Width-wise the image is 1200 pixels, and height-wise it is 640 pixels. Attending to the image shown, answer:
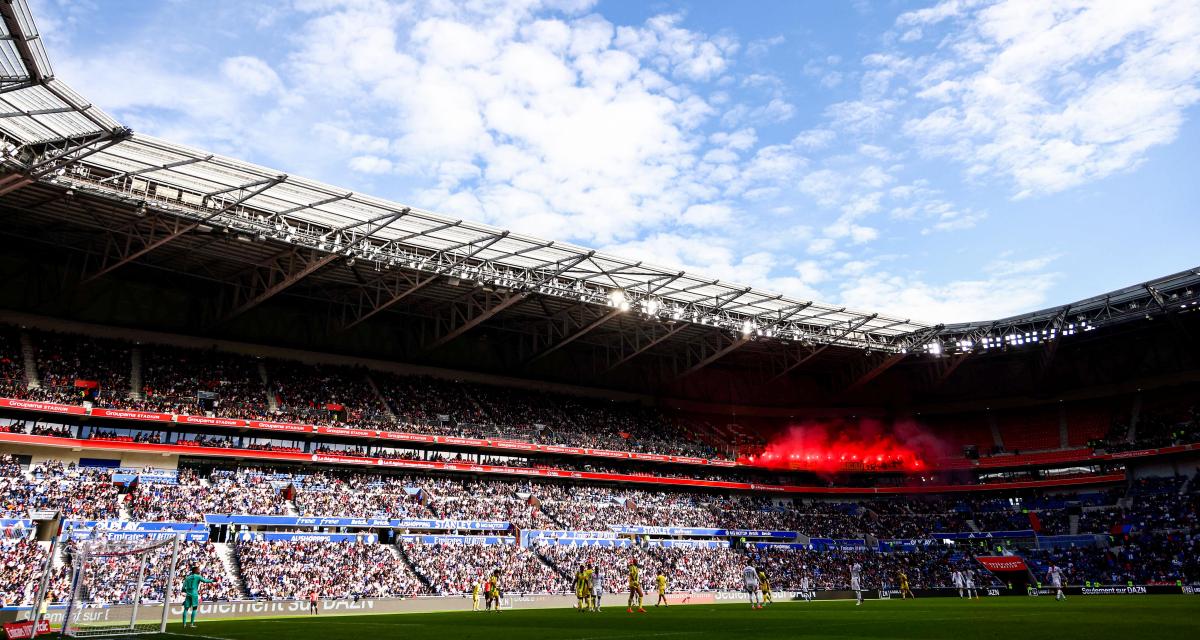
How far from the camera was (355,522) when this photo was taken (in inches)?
1556

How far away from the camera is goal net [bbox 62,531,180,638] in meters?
18.8

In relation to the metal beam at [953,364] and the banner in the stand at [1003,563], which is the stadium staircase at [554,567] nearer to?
the banner in the stand at [1003,563]

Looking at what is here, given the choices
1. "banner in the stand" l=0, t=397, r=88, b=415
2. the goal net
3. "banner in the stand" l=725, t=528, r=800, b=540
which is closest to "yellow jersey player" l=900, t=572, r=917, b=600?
"banner in the stand" l=725, t=528, r=800, b=540

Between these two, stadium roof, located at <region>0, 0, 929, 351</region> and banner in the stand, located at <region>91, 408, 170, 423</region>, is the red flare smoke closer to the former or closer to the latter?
stadium roof, located at <region>0, 0, 929, 351</region>

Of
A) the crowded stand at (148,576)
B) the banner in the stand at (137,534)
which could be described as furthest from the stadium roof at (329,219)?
the crowded stand at (148,576)

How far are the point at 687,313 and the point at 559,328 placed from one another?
950 centimetres

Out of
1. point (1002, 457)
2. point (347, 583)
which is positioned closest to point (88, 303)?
point (347, 583)

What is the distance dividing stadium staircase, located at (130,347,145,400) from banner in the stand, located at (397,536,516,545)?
1526 cm

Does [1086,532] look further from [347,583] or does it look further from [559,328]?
[347,583]

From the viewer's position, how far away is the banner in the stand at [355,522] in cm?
3638

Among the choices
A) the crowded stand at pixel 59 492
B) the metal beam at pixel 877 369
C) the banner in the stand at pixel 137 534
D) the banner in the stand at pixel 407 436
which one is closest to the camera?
the banner in the stand at pixel 137 534

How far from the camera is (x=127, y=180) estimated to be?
32.2 meters

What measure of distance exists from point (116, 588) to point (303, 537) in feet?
32.5

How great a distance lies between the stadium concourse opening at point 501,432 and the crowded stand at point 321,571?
0.55ft
